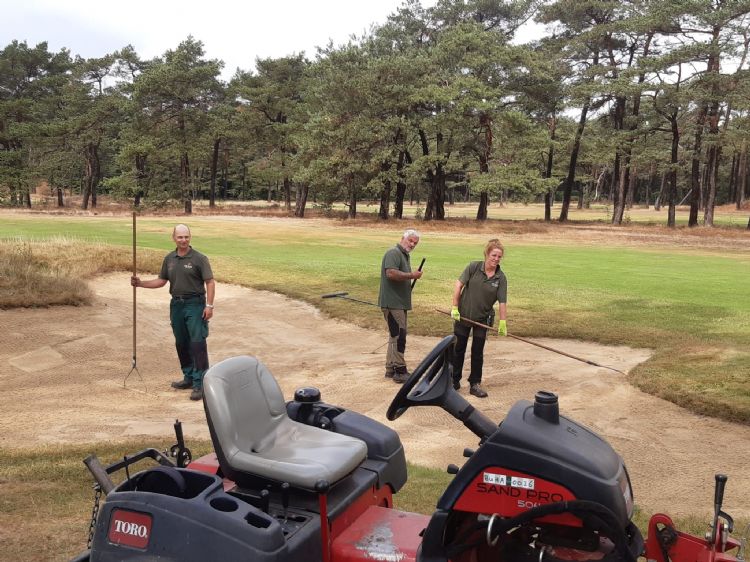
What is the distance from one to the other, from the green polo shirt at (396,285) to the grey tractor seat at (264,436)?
5.46 meters

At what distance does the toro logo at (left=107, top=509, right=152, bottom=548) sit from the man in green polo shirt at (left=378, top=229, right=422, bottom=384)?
20.8 feet

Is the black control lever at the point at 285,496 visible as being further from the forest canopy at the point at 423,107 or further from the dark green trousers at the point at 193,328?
the forest canopy at the point at 423,107

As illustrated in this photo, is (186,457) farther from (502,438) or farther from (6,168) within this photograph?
(6,168)

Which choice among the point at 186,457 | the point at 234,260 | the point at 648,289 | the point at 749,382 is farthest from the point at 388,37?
the point at 186,457

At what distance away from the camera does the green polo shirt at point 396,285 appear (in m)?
9.22

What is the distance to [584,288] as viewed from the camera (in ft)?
60.1

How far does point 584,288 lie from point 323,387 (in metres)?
11.0

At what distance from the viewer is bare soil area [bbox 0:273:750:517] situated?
22.4 ft

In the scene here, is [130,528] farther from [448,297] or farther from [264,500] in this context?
[448,297]

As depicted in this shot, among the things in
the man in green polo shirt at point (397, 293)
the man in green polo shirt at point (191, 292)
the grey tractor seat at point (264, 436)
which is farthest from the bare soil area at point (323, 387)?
the grey tractor seat at point (264, 436)

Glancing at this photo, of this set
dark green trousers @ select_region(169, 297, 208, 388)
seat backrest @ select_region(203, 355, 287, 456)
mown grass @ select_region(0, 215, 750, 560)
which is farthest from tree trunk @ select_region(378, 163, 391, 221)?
seat backrest @ select_region(203, 355, 287, 456)

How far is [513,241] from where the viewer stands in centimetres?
3578

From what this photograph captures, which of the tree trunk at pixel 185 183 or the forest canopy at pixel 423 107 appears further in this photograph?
the tree trunk at pixel 185 183

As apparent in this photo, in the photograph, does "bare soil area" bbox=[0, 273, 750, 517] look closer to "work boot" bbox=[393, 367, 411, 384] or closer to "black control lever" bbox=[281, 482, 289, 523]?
"work boot" bbox=[393, 367, 411, 384]
